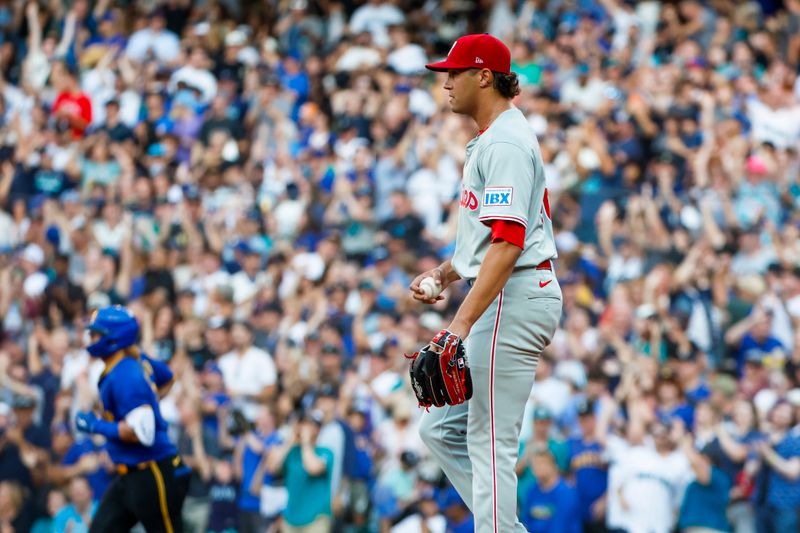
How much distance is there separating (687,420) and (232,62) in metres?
8.64

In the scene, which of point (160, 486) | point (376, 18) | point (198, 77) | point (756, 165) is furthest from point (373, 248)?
point (160, 486)

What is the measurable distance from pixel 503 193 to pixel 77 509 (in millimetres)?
6256

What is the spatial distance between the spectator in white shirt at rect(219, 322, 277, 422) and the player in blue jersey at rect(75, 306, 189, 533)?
4125 millimetres

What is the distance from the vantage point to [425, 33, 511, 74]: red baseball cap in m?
5.42

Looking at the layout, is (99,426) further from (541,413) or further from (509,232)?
(541,413)

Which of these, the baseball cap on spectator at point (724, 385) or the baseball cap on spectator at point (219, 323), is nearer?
the baseball cap on spectator at point (724, 385)

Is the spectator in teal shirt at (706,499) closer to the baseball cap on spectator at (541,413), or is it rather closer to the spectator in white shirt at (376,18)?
the baseball cap on spectator at (541,413)

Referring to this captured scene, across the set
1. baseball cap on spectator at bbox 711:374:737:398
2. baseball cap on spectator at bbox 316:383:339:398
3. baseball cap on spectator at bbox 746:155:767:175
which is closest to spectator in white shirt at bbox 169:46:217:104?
baseball cap on spectator at bbox 316:383:339:398

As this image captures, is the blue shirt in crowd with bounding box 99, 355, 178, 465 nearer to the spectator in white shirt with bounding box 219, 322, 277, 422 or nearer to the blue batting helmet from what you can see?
the blue batting helmet

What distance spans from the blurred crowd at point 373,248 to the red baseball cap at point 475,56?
4.79 m

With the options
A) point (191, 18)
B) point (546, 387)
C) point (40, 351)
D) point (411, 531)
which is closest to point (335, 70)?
point (191, 18)

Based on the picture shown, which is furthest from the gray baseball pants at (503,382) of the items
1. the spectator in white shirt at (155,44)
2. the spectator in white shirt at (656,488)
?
the spectator in white shirt at (155,44)

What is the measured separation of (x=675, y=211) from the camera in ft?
42.3

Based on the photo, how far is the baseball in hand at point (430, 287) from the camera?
552 centimetres
